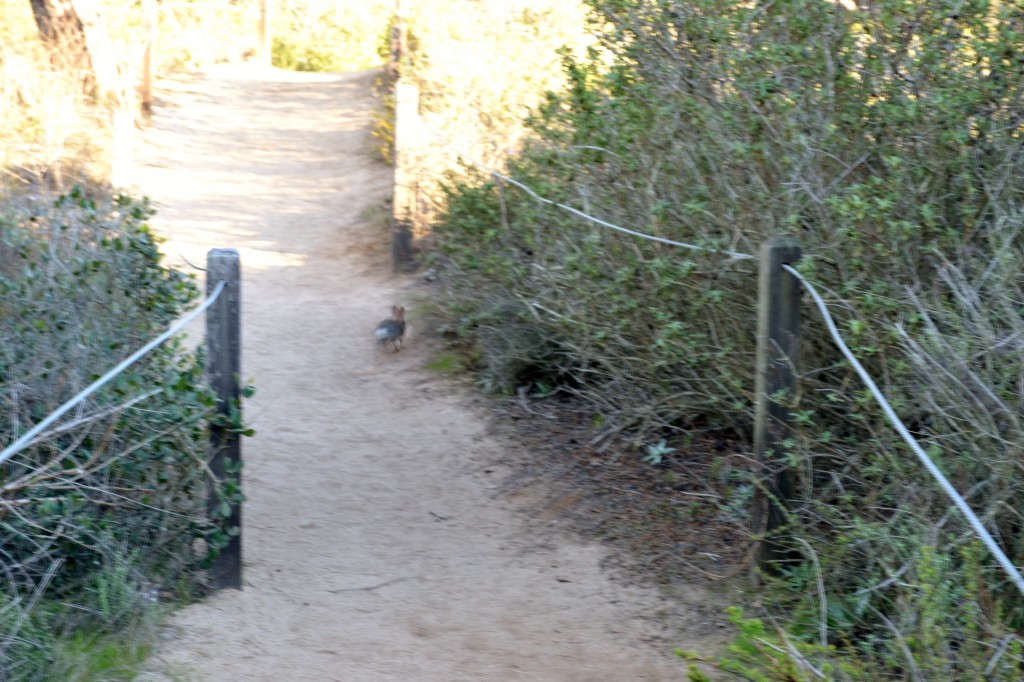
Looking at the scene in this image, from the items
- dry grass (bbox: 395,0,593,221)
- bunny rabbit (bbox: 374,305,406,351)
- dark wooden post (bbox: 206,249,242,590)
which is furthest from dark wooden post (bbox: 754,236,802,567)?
bunny rabbit (bbox: 374,305,406,351)

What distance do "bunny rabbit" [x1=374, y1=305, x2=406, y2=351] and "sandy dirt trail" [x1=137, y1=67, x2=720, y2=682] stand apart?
0.12 meters

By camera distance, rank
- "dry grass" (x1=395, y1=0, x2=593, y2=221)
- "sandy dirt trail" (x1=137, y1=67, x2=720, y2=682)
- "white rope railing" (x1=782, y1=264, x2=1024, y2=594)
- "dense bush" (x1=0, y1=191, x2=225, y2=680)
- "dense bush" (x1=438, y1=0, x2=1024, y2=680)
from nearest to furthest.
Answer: "white rope railing" (x1=782, y1=264, x2=1024, y2=594), "dense bush" (x1=438, y1=0, x2=1024, y2=680), "dense bush" (x1=0, y1=191, x2=225, y2=680), "sandy dirt trail" (x1=137, y1=67, x2=720, y2=682), "dry grass" (x1=395, y1=0, x2=593, y2=221)

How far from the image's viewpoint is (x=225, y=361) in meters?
3.81

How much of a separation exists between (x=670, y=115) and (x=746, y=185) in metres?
0.56

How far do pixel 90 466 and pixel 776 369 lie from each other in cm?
249

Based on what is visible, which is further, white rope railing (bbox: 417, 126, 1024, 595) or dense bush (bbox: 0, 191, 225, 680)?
dense bush (bbox: 0, 191, 225, 680)

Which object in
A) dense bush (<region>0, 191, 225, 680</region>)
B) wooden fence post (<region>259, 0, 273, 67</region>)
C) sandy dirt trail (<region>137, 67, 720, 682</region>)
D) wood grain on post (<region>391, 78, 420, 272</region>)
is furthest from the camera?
wooden fence post (<region>259, 0, 273, 67</region>)

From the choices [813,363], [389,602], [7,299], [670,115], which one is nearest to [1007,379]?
[813,363]

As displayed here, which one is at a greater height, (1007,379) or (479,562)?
(1007,379)

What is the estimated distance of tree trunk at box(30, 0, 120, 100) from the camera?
1155 centimetres

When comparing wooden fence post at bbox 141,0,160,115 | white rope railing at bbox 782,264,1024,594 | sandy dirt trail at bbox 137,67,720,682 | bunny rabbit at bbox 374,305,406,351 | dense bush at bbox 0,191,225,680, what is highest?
wooden fence post at bbox 141,0,160,115

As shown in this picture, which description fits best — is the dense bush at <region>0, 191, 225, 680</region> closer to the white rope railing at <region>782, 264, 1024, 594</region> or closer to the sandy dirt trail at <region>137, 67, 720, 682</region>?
the sandy dirt trail at <region>137, 67, 720, 682</region>

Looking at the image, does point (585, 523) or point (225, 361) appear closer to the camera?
point (225, 361)

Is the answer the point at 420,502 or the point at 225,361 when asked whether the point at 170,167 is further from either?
the point at 225,361
